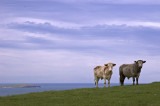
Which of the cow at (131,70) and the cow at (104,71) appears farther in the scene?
the cow at (131,70)

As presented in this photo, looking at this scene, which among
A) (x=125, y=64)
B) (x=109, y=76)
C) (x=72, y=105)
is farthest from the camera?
(x=125, y=64)

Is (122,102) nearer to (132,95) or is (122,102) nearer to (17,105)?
(132,95)

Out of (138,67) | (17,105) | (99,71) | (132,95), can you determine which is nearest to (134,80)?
(138,67)

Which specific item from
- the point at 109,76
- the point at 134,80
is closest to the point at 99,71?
the point at 109,76

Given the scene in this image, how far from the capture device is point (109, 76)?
34.2 metres

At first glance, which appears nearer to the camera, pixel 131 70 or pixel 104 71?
pixel 104 71

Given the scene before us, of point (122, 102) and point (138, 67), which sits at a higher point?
point (138, 67)

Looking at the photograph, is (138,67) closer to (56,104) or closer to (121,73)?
(121,73)

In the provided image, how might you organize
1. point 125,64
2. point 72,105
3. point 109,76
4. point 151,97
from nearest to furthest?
point 72,105, point 151,97, point 109,76, point 125,64

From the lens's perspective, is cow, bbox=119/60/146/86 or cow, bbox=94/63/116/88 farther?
cow, bbox=119/60/146/86

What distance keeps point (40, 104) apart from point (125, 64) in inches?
762

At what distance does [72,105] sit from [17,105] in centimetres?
393

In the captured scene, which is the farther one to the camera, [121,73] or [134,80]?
[121,73]

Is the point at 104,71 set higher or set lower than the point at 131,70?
lower
